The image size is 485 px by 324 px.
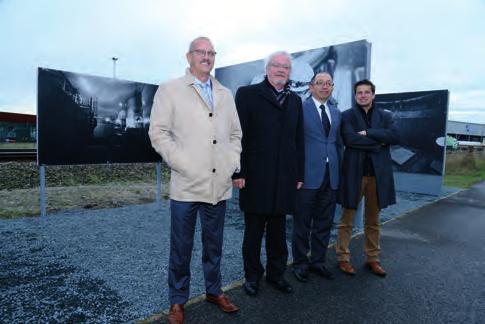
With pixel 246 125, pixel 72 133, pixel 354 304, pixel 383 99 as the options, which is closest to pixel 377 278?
pixel 354 304

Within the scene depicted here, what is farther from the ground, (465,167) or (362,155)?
(362,155)

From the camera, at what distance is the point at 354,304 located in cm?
295

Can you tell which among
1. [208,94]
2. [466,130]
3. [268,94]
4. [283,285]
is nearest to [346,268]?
[283,285]

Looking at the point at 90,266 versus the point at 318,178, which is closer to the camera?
the point at 318,178

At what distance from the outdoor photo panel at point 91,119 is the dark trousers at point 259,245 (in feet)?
13.1

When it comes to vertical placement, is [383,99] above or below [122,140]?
above

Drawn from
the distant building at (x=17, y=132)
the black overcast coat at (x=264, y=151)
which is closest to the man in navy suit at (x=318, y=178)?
the black overcast coat at (x=264, y=151)

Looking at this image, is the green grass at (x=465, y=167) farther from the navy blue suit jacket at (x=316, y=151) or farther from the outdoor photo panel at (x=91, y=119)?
the navy blue suit jacket at (x=316, y=151)

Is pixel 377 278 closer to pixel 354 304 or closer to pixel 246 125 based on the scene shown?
pixel 354 304

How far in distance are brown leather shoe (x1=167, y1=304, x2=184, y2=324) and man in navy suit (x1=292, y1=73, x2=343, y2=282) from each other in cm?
132

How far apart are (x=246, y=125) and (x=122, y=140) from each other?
415 centimetres

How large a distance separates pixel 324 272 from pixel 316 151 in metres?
1.23

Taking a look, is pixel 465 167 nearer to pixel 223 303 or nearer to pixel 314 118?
pixel 314 118

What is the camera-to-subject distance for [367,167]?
365cm
